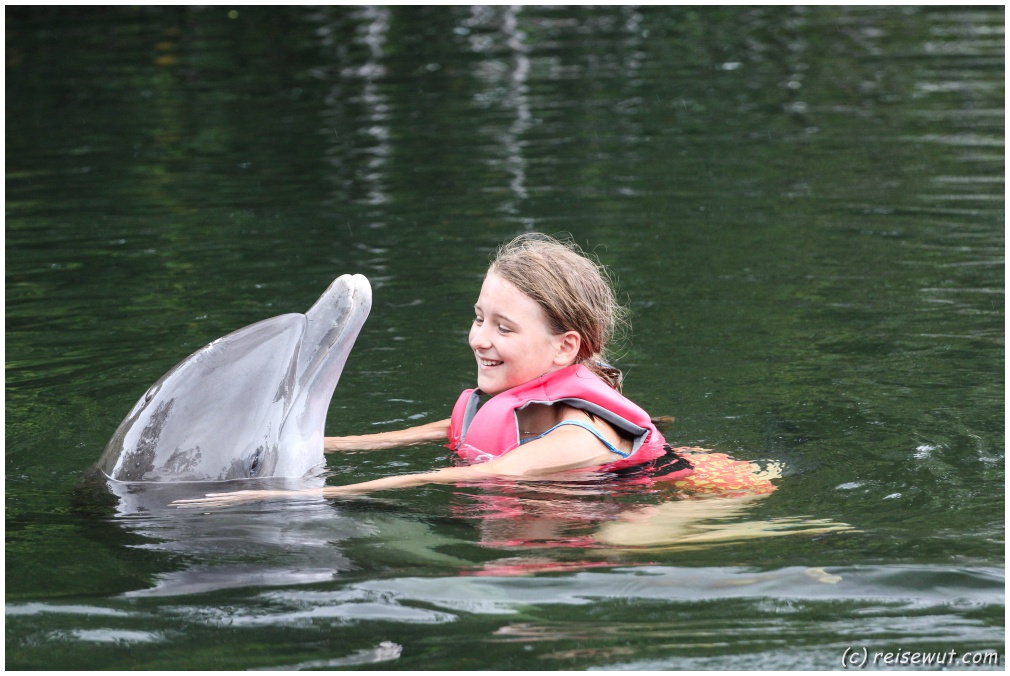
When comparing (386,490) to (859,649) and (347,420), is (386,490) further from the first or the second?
A: (859,649)

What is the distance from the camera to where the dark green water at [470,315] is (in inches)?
166

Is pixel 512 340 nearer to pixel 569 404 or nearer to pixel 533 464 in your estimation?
pixel 569 404

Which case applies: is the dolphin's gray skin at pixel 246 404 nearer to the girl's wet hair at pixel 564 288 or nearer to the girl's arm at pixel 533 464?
the girl's arm at pixel 533 464

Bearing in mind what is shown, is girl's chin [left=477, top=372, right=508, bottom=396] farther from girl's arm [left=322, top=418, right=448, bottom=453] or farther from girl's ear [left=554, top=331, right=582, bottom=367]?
girl's arm [left=322, top=418, right=448, bottom=453]

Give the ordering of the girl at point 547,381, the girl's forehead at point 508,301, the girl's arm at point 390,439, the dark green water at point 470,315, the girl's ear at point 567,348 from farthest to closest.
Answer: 1. the girl's arm at point 390,439
2. the girl's ear at point 567,348
3. the girl's forehead at point 508,301
4. the girl at point 547,381
5. the dark green water at point 470,315

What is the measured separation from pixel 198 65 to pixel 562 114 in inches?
298

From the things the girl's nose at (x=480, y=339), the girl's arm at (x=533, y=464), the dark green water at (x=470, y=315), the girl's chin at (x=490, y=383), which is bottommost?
the dark green water at (x=470, y=315)

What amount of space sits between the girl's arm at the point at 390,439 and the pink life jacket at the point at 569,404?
1.60 ft

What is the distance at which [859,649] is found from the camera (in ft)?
12.8

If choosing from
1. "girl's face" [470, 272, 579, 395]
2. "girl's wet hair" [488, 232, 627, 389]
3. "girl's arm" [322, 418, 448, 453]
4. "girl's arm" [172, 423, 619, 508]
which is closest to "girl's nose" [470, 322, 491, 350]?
"girl's face" [470, 272, 579, 395]

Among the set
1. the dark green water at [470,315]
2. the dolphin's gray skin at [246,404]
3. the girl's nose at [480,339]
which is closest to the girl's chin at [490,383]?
the girl's nose at [480,339]

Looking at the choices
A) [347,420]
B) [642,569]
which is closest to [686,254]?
[347,420]

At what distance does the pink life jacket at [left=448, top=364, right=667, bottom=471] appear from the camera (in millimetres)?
5320

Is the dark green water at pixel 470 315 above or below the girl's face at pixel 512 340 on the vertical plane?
below
